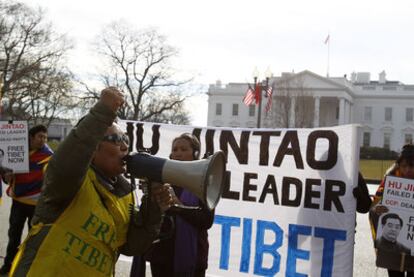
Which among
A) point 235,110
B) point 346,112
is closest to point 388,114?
point 346,112

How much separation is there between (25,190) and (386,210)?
402 centimetres

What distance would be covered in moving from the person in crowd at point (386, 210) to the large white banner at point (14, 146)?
4.05 metres

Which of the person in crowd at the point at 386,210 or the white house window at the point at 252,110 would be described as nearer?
the person in crowd at the point at 386,210

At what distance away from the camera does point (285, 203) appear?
4938 millimetres

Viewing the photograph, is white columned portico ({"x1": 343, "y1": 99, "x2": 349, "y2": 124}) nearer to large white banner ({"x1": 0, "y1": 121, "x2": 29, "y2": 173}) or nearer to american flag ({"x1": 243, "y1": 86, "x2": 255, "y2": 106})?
american flag ({"x1": 243, "y1": 86, "x2": 255, "y2": 106})

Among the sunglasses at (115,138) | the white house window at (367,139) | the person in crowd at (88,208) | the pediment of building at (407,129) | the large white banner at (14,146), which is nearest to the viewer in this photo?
the person in crowd at (88,208)

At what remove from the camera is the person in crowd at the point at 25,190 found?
5777 millimetres

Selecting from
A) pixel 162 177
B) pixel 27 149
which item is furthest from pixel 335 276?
pixel 27 149

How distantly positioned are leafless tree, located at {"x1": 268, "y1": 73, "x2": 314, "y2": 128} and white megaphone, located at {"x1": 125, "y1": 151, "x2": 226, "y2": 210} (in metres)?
52.6

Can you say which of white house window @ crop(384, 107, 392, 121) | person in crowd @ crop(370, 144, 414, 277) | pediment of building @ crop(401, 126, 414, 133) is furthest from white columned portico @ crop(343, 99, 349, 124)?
person in crowd @ crop(370, 144, 414, 277)

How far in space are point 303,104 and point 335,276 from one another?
53220 millimetres

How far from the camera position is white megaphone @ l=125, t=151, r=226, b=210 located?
1.96 metres

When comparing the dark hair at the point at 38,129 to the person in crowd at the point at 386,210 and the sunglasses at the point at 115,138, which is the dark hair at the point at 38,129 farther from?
the sunglasses at the point at 115,138

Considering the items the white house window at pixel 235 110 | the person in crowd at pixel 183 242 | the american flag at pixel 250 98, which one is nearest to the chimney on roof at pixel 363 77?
the white house window at pixel 235 110
